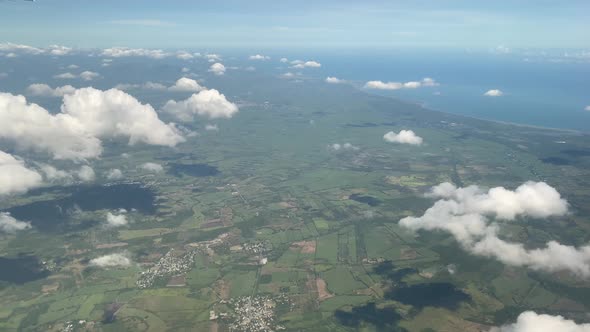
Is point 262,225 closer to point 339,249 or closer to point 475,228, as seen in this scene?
point 339,249

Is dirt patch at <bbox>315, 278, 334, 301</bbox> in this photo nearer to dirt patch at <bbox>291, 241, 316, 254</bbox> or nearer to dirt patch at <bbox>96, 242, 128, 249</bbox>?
dirt patch at <bbox>291, 241, 316, 254</bbox>

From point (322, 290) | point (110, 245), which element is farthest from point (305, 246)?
point (110, 245)

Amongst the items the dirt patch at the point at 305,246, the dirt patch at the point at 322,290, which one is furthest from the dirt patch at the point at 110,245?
the dirt patch at the point at 322,290

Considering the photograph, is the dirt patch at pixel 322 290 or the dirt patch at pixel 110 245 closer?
the dirt patch at pixel 322 290

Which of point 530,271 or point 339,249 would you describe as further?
point 339,249

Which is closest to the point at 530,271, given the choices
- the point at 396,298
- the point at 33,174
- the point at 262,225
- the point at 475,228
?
the point at 475,228

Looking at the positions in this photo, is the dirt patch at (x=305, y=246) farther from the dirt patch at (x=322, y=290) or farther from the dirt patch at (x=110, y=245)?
the dirt patch at (x=110, y=245)

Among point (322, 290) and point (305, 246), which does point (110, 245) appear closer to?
point (305, 246)
